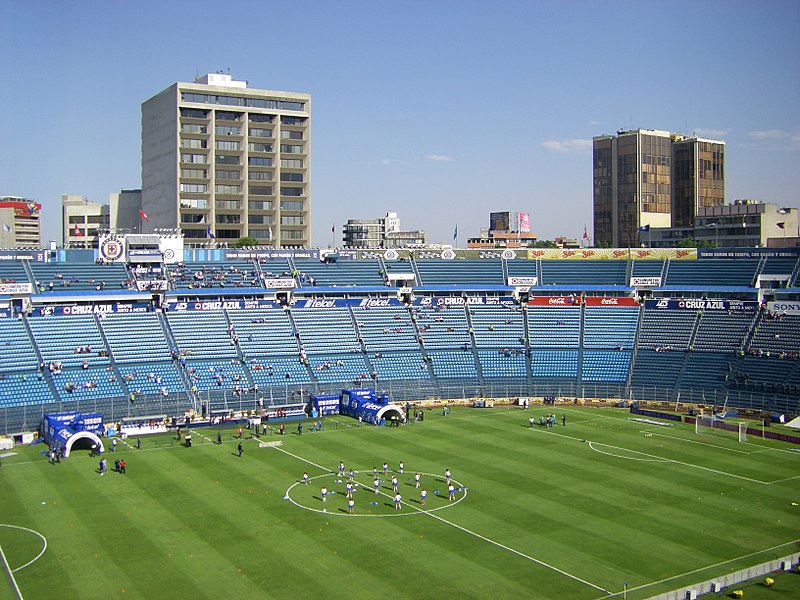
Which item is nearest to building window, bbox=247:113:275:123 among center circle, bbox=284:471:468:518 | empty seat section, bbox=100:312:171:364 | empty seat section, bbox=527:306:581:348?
empty seat section, bbox=100:312:171:364

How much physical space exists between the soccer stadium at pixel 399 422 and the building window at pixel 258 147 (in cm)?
3977

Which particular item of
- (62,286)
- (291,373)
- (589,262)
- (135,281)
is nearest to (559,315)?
(589,262)

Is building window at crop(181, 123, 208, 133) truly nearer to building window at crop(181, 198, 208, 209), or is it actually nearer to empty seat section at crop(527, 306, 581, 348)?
building window at crop(181, 198, 208, 209)

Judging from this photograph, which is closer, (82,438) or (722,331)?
(82,438)

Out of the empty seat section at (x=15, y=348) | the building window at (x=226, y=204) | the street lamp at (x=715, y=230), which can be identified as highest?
the building window at (x=226, y=204)

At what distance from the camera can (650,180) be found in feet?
581

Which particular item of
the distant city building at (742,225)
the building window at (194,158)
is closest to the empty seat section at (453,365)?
the building window at (194,158)

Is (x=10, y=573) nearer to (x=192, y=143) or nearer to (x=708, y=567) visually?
(x=708, y=567)

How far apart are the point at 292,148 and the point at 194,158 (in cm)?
1630

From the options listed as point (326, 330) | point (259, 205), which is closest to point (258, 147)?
point (259, 205)

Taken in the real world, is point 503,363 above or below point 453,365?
above

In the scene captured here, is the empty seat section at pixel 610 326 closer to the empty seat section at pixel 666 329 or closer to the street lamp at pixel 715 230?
the empty seat section at pixel 666 329

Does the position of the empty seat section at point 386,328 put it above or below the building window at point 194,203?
below

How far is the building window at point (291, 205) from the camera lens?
136125 mm
